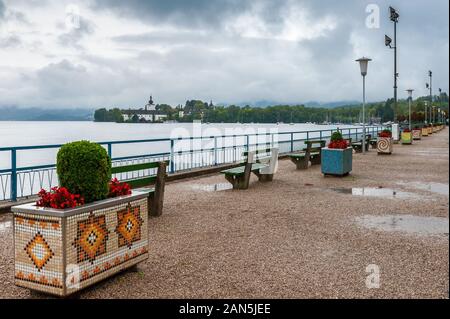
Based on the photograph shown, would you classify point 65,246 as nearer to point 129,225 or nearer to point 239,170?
point 129,225

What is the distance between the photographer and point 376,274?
16.8ft

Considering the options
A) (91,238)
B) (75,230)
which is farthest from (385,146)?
(75,230)

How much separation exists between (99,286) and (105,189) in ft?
3.14

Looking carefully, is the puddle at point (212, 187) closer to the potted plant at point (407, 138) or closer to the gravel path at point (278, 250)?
the gravel path at point (278, 250)

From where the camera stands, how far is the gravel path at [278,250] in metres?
4.69

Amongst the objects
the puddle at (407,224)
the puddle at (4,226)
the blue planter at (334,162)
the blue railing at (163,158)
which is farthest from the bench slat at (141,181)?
the blue planter at (334,162)

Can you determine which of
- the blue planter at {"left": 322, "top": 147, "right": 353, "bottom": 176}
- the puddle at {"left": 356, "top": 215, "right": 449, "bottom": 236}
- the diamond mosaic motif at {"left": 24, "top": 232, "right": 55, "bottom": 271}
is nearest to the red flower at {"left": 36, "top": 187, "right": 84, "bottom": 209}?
the diamond mosaic motif at {"left": 24, "top": 232, "right": 55, "bottom": 271}

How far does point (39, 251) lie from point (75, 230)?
0.38m

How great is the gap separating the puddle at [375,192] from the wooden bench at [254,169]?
1.94m

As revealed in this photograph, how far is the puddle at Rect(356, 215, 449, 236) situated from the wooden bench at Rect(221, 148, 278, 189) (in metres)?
3.70

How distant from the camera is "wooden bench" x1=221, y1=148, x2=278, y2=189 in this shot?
11320mm

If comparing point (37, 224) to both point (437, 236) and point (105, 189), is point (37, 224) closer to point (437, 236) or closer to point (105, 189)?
point (105, 189)

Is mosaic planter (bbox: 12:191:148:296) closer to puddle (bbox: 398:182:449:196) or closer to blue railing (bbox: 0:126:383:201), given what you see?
blue railing (bbox: 0:126:383:201)
